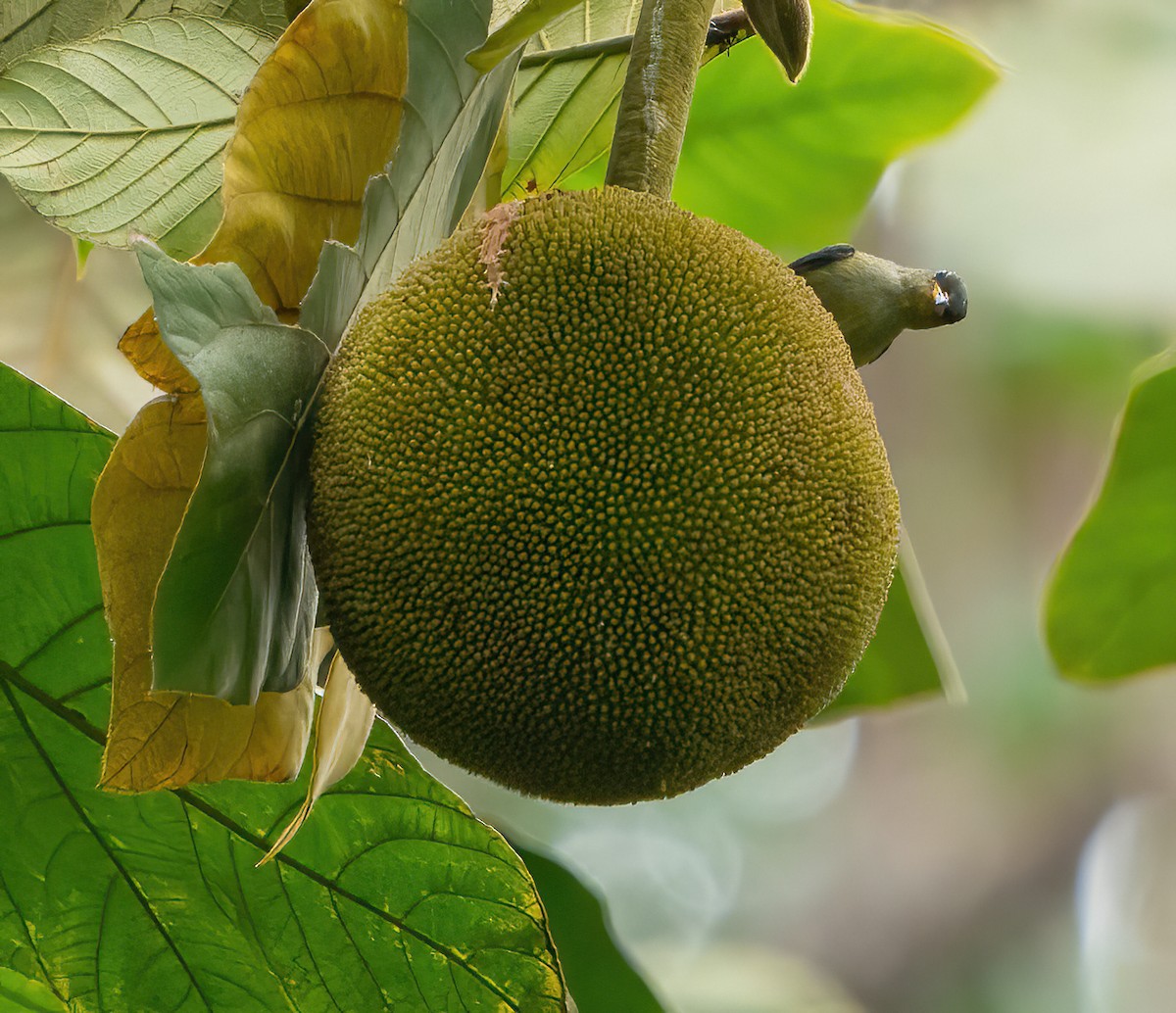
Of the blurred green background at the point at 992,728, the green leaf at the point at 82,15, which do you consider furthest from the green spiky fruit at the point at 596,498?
the blurred green background at the point at 992,728

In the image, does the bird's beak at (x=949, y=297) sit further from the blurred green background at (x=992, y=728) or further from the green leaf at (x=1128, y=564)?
the blurred green background at (x=992, y=728)

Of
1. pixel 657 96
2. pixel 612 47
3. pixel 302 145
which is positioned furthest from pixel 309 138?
pixel 612 47

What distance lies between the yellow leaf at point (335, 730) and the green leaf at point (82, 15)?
0.33m

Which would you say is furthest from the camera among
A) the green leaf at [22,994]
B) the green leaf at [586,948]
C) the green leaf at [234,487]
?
the green leaf at [586,948]

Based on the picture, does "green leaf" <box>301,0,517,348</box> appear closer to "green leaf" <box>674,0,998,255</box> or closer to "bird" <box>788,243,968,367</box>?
"bird" <box>788,243,968,367</box>

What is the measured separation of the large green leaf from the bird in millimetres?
275

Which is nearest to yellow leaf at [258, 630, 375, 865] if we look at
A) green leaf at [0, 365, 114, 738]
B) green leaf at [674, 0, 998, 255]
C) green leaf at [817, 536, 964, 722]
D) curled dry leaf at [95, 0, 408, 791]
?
curled dry leaf at [95, 0, 408, 791]

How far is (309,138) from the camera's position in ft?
1.34

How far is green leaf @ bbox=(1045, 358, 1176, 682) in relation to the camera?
64 centimetres

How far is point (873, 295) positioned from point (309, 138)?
0.21 m

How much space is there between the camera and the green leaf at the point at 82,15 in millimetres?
608

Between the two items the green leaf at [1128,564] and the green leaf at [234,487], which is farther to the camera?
the green leaf at [1128,564]

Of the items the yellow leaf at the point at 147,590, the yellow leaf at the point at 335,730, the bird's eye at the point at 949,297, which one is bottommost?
the yellow leaf at the point at 335,730

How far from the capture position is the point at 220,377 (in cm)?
35
